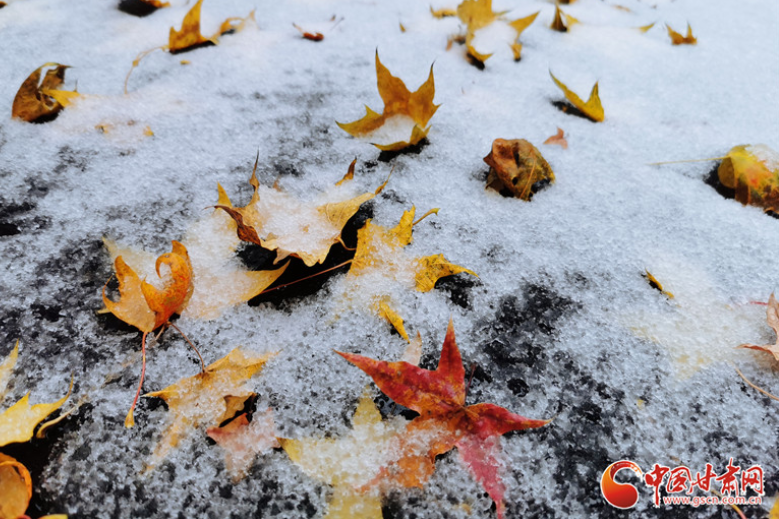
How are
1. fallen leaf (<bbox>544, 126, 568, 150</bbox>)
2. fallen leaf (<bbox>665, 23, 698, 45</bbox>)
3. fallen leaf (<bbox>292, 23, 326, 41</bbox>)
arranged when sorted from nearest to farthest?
fallen leaf (<bbox>544, 126, 568, 150</bbox>) → fallen leaf (<bbox>292, 23, 326, 41</bbox>) → fallen leaf (<bbox>665, 23, 698, 45</bbox>)

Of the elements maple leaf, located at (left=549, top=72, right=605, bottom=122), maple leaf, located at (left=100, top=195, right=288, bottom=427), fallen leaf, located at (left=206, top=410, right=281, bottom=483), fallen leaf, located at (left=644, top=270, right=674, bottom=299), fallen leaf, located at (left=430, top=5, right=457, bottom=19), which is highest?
fallen leaf, located at (left=430, top=5, right=457, bottom=19)

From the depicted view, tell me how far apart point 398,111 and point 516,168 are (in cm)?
30

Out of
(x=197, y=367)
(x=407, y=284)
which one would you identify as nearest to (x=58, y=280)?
(x=197, y=367)

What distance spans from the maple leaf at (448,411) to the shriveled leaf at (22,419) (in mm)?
369

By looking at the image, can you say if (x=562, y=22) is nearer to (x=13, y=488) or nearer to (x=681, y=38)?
(x=681, y=38)

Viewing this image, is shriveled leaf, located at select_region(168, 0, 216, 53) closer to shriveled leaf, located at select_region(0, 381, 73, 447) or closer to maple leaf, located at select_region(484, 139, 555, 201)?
maple leaf, located at select_region(484, 139, 555, 201)

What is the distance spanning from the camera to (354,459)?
1.69 ft

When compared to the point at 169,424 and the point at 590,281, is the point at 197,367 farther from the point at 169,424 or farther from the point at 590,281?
the point at 590,281

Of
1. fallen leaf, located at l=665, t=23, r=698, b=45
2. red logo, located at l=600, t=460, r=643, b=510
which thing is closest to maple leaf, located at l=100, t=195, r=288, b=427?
red logo, located at l=600, t=460, r=643, b=510

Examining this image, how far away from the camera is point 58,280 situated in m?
0.65

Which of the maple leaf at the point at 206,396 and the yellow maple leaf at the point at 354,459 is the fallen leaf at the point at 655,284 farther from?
the maple leaf at the point at 206,396

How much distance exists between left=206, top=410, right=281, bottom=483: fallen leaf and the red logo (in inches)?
15.0

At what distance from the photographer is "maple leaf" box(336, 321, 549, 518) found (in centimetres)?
52
